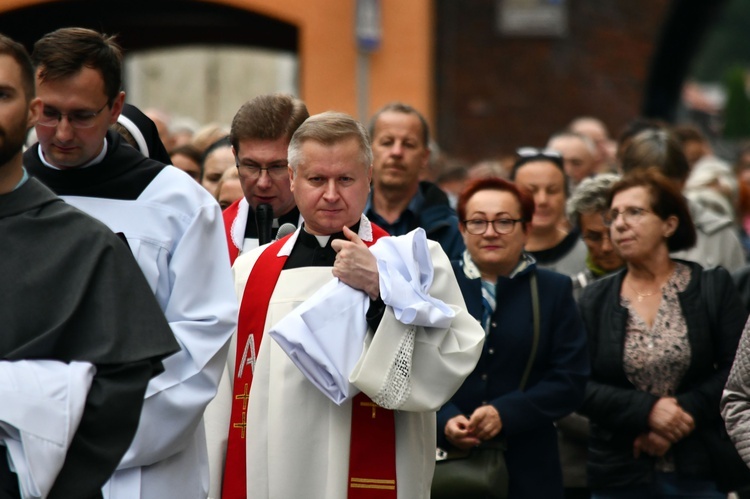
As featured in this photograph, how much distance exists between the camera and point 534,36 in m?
14.5

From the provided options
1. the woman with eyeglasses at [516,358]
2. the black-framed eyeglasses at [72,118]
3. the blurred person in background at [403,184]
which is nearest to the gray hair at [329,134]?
the black-framed eyeglasses at [72,118]

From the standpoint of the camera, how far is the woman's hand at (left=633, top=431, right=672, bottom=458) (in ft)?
19.1

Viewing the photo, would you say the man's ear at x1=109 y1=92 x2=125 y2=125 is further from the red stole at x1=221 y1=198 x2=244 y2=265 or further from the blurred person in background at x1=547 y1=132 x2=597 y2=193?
the blurred person in background at x1=547 y1=132 x2=597 y2=193

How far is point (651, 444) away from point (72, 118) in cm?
301

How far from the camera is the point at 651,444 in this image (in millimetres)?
5848

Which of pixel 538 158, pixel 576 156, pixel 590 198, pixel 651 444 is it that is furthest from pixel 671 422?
pixel 576 156

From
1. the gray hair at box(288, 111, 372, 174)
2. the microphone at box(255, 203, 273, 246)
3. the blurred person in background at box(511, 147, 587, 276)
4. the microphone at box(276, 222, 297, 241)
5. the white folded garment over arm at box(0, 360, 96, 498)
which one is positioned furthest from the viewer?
the blurred person in background at box(511, 147, 587, 276)

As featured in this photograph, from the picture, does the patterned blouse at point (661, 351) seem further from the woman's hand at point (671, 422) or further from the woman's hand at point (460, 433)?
the woman's hand at point (460, 433)

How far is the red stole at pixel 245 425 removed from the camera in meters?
4.51

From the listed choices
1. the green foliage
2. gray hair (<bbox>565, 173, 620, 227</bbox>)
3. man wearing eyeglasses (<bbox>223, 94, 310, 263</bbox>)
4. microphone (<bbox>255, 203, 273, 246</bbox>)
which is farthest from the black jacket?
the green foliage

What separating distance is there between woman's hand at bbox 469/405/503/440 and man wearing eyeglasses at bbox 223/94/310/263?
1.06 m

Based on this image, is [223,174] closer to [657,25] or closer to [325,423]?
[325,423]

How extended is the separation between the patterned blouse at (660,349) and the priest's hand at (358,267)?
1.89m

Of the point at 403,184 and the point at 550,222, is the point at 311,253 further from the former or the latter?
the point at 550,222
